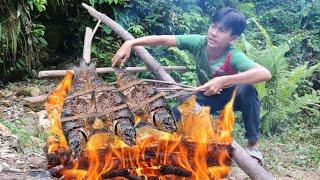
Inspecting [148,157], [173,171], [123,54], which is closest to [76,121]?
[148,157]

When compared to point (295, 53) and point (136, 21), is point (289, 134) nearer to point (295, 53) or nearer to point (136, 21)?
point (295, 53)

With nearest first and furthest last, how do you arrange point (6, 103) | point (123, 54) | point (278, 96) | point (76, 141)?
point (76, 141) < point (123, 54) < point (6, 103) < point (278, 96)

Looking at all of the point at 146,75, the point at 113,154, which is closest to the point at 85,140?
the point at 113,154

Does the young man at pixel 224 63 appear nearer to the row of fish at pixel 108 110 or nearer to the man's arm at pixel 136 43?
the man's arm at pixel 136 43

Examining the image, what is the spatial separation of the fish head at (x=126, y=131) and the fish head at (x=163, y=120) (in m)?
0.26

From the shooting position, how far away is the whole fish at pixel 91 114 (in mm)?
3060

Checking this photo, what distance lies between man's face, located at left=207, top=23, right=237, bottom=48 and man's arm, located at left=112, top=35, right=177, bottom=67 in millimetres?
403

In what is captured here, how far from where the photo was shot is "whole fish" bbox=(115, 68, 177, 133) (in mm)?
3344

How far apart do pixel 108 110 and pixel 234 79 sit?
1.15 meters

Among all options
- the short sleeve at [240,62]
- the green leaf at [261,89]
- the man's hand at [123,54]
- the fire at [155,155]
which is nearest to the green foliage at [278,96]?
the green leaf at [261,89]

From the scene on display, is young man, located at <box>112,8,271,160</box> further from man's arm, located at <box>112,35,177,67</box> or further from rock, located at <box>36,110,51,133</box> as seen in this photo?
rock, located at <box>36,110,51,133</box>

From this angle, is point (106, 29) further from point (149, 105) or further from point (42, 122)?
point (149, 105)

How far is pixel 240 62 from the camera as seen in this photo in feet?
13.2

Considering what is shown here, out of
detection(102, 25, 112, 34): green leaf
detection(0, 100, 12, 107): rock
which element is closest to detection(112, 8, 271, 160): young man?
detection(0, 100, 12, 107): rock
